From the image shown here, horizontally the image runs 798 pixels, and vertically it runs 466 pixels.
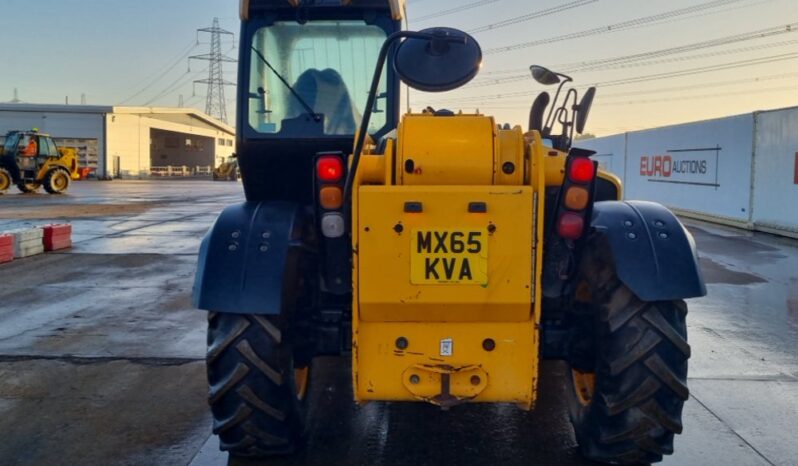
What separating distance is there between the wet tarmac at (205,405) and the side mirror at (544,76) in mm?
2177

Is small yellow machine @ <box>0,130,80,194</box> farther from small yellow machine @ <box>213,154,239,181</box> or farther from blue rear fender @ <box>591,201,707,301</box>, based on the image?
blue rear fender @ <box>591,201,707,301</box>

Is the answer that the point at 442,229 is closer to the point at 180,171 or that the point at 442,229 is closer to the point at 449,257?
the point at 449,257

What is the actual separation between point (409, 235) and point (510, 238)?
44 cm

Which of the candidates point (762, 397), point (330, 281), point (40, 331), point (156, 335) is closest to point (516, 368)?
point (330, 281)

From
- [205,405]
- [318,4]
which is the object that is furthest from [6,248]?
[318,4]

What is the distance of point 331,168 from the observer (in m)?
3.39

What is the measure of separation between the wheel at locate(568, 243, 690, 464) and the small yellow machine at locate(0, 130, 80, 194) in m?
32.3

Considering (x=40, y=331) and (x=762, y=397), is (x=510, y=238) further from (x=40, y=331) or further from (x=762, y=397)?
(x=40, y=331)

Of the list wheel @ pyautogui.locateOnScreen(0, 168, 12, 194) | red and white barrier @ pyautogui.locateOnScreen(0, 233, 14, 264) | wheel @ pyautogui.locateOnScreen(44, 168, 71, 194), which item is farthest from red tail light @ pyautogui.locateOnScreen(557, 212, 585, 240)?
wheel @ pyautogui.locateOnScreen(0, 168, 12, 194)

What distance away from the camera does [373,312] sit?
10.6ft

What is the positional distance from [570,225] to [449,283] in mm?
655

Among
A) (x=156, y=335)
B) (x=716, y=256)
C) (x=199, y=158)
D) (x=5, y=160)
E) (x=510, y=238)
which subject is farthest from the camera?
(x=199, y=158)

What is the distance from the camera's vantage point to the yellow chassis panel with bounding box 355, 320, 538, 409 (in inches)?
128

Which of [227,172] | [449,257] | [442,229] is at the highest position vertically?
[227,172]
